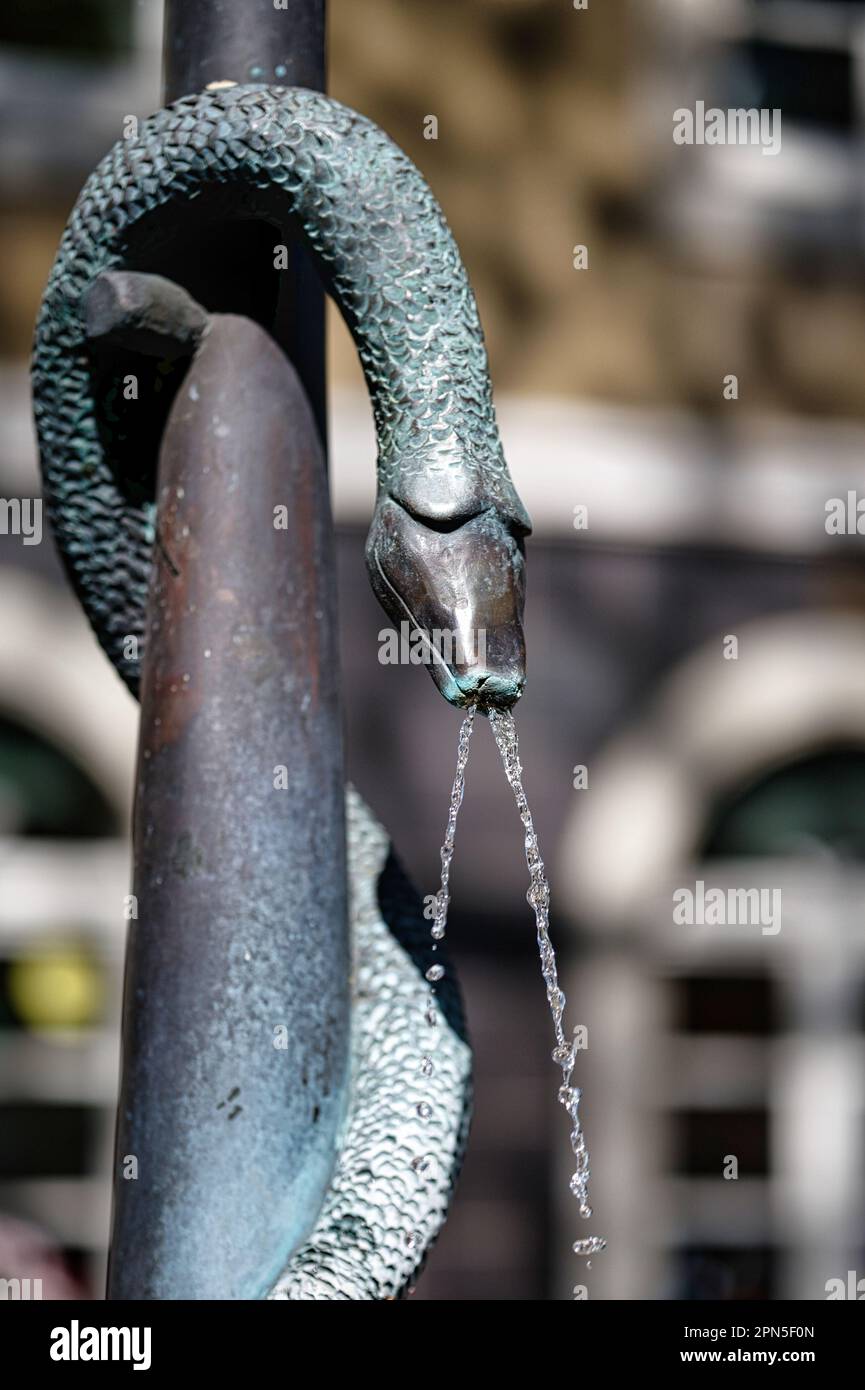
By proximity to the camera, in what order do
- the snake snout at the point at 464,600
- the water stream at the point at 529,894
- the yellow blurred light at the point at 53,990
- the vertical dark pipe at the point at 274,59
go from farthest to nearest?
the yellow blurred light at the point at 53,990 < the vertical dark pipe at the point at 274,59 < the water stream at the point at 529,894 < the snake snout at the point at 464,600

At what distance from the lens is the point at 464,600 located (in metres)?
1.04

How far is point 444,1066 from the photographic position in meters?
1.24

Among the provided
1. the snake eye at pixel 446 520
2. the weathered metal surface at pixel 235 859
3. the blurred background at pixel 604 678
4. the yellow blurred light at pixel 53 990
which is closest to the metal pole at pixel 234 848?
the weathered metal surface at pixel 235 859

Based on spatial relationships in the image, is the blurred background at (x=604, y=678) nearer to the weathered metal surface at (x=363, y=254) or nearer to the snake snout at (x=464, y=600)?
the weathered metal surface at (x=363, y=254)

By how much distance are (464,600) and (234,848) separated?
10.8 inches

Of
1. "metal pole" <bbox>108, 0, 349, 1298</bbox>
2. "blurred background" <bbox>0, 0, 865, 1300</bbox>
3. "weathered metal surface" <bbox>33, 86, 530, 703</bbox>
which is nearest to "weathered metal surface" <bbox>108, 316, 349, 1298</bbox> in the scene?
"metal pole" <bbox>108, 0, 349, 1298</bbox>

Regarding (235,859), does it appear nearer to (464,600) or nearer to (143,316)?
(464,600)

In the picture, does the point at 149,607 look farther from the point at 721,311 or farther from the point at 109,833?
the point at 721,311

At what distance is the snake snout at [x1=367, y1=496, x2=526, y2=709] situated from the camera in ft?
3.39

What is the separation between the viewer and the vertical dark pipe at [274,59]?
4.22 feet

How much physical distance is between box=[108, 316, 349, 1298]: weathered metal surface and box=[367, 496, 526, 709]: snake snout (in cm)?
19

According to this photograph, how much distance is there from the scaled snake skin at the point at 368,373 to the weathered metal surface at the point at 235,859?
0.15 feet

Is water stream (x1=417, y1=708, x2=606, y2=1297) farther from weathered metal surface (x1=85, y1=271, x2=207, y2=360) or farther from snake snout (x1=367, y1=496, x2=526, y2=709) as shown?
weathered metal surface (x1=85, y1=271, x2=207, y2=360)

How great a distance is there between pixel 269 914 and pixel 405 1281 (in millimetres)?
259
